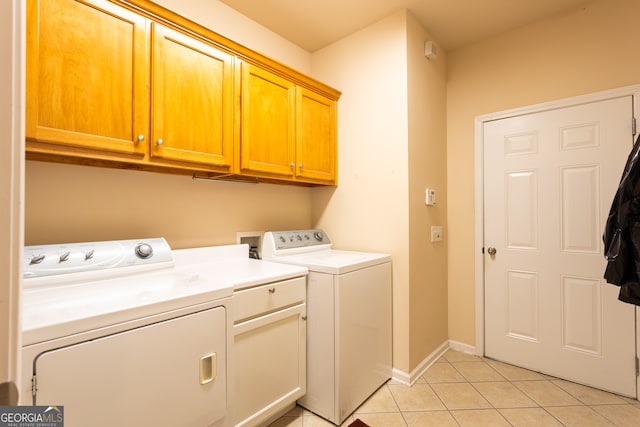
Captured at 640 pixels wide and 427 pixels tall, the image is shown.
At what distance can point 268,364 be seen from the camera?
5.23 ft

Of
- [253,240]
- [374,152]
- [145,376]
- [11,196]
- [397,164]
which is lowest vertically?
[145,376]

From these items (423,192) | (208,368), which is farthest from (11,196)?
(423,192)

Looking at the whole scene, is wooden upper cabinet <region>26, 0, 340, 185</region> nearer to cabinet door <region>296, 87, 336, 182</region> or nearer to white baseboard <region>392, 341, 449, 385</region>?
cabinet door <region>296, 87, 336, 182</region>

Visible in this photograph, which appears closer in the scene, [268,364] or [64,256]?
[64,256]

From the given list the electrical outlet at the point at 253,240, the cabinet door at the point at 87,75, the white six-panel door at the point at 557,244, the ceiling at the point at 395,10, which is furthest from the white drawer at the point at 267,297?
the ceiling at the point at 395,10

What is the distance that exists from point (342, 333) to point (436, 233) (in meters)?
1.29

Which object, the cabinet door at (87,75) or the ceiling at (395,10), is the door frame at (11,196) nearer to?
the cabinet door at (87,75)

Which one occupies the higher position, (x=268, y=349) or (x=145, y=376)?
(x=145, y=376)

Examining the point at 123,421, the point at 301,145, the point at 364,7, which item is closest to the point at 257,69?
the point at 301,145

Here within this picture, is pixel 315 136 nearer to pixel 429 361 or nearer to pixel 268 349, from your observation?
pixel 268 349

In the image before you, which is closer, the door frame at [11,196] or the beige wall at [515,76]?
the door frame at [11,196]

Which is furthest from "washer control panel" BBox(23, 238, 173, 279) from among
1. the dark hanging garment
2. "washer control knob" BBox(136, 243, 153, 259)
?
the dark hanging garment

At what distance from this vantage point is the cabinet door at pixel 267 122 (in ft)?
6.24

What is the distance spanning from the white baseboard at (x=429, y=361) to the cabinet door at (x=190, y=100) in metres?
1.90
